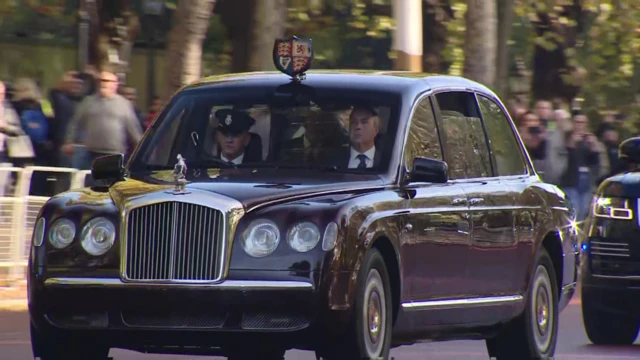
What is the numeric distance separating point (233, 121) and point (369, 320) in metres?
1.62

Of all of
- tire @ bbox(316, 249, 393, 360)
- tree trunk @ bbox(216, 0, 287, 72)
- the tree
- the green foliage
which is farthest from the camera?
the green foliage

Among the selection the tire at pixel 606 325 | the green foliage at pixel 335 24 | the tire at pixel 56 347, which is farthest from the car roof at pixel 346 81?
the green foliage at pixel 335 24

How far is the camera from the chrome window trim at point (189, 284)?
25.4 feet

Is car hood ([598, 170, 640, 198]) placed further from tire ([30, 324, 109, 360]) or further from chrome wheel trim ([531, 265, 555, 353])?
tire ([30, 324, 109, 360])

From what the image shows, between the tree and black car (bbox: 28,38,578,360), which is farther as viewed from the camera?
the tree

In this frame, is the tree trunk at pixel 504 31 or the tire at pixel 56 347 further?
the tree trunk at pixel 504 31

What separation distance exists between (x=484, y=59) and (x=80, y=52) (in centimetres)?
1608

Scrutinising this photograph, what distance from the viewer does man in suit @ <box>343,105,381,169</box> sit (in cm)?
886

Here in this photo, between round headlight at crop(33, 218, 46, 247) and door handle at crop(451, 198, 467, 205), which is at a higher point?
round headlight at crop(33, 218, 46, 247)

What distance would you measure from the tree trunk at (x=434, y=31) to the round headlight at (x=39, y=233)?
18.1 meters

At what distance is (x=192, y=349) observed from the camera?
26.5 ft

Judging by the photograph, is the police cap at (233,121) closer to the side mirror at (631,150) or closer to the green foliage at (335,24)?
the side mirror at (631,150)

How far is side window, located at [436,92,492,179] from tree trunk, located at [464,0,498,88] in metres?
12.0

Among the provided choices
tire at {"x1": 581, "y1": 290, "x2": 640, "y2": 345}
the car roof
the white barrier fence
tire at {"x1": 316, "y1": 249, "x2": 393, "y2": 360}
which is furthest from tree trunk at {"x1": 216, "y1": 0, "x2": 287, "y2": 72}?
tire at {"x1": 316, "y1": 249, "x2": 393, "y2": 360}
